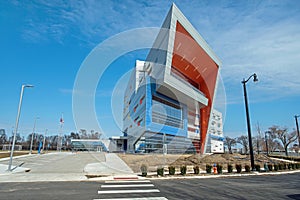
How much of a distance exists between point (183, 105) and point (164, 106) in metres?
7.69

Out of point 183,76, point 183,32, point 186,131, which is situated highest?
point 183,32

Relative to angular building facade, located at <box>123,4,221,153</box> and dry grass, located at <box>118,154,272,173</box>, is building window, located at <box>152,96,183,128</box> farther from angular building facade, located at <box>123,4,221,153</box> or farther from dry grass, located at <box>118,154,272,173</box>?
dry grass, located at <box>118,154,272,173</box>

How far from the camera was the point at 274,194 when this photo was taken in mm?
Result: 8164

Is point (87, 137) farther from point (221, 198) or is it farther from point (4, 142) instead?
point (221, 198)

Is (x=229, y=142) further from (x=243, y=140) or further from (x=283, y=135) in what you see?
(x=283, y=135)

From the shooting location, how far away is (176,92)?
137 ft

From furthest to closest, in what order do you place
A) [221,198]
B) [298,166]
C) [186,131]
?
[186,131], [298,166], [221,198]

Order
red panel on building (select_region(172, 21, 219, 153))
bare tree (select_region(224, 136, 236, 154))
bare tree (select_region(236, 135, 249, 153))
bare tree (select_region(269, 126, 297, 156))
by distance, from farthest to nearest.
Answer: bare tree (select_region(224, 136, 236, 154))
bare tree (select_region(236, 135, 249, 153))
bare tree (select_region(269, 126, 297, 156))
red panel on building (select_region(172, 21, 219, 153))

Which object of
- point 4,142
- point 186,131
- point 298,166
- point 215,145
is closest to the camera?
point 298,166

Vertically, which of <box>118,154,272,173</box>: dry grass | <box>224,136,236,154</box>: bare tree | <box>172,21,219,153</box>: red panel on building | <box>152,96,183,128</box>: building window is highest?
<box>172,21,219,153</box>: red panel on building

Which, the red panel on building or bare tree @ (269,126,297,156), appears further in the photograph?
bare tree @ (269,126,297,156)

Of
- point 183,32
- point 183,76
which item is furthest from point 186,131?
point 183,32

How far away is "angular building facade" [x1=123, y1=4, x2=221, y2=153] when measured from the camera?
36.9m

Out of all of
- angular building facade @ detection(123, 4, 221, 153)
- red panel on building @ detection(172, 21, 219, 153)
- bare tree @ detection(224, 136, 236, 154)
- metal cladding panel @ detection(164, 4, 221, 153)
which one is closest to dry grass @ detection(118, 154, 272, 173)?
angular building facade @ detection(123, 4, 221, 153)
